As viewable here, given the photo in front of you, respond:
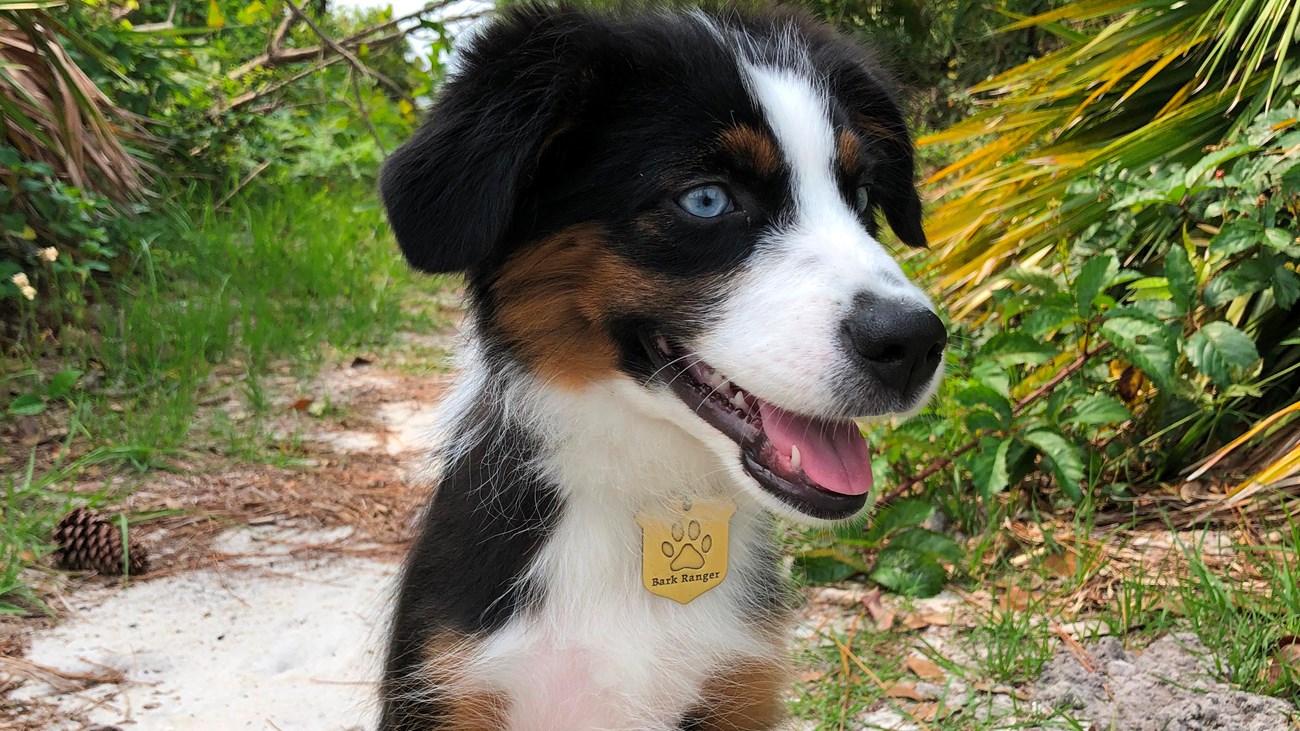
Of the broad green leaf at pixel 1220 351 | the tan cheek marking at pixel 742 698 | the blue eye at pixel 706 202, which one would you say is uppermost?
the blue eye at pixel 706 202

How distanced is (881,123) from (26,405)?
10.5 ft

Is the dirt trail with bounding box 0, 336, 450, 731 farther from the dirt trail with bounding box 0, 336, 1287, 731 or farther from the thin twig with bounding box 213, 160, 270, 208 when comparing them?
the thin twig with bounding box 213, 160, 270, 208

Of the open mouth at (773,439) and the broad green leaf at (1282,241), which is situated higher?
the open mouth at (773,439)

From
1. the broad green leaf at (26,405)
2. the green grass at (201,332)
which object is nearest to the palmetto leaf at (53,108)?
the green grass at (201,332)

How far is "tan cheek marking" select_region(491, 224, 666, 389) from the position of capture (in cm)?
197

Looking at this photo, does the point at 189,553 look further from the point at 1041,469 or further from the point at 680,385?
the point at 1041,469

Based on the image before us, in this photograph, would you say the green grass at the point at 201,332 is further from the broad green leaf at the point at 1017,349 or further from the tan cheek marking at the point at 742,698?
the broad green leaf at the point at 1017,349

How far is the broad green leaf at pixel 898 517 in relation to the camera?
3207 mm

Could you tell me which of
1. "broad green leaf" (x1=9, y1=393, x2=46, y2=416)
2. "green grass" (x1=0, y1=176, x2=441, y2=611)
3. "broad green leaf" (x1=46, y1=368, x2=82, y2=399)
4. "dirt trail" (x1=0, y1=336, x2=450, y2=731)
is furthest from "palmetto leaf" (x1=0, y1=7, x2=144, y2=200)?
"dirt trail" (x1=0, y1=336, x2=450, y2=731)

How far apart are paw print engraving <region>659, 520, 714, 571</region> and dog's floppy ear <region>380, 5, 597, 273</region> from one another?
0.68 meters

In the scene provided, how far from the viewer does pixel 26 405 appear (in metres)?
3.82

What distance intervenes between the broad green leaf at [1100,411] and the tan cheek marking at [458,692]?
194 cm

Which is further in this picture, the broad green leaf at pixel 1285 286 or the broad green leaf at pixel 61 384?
the broad green leaf at pixel 61 384

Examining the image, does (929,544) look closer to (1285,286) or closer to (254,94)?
(1285,286)
